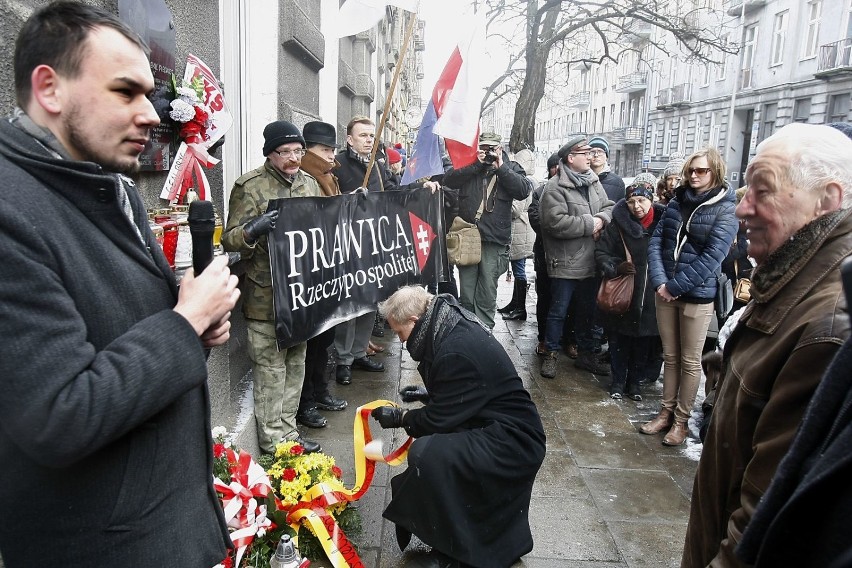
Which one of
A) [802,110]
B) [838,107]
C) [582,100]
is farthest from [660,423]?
[582,100]

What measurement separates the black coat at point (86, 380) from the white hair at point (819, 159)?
1634 mm

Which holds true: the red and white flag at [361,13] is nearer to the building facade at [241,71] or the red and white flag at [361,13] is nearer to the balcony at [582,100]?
the building facade at [241,71]

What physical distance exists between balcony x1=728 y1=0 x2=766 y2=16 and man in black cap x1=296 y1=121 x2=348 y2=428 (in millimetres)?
32547

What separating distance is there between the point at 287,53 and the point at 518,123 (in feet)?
30.9

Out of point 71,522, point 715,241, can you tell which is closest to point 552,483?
point 715,241

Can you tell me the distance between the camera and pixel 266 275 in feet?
12.5

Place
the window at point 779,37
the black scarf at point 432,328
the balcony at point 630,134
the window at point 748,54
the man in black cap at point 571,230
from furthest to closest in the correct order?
1. the balcony at point 630,134
2. the window at point 748,54
3. the window at point 779,37
4. the man in black cap at point 571,230
5. the black scarf at point 432,328

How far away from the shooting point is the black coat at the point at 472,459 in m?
2.90

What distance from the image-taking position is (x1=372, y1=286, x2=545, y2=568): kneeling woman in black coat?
2.90 meters

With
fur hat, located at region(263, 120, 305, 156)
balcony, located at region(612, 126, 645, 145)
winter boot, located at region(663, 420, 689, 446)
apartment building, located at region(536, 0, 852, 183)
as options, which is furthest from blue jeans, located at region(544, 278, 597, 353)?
balcony, located at region(612, 126, 645, 145)

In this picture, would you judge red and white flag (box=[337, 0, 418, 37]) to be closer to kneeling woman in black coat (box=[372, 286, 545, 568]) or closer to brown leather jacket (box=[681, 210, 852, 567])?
kneeling woman in black coat (box=[372, 286, 545, 568])

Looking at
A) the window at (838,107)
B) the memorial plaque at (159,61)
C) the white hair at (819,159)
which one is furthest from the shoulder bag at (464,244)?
the window at (838,107)

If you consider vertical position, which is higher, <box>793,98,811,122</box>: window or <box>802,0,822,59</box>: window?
<box>802,0,822,59</box>: window

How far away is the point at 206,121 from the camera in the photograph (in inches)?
131
